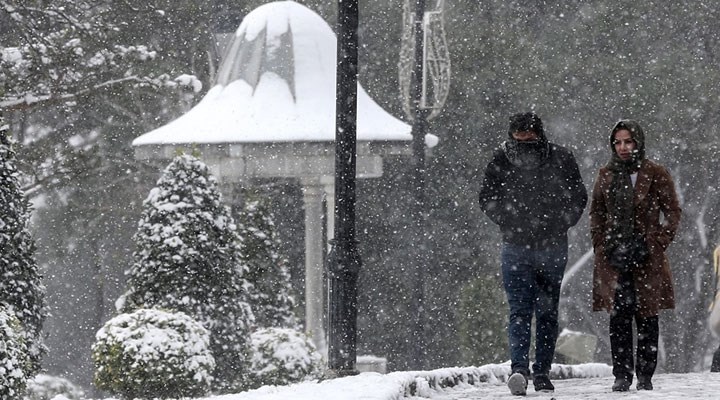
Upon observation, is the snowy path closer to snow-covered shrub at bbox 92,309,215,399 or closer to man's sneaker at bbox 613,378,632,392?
man's sneaker at bbox 613,378,632,392

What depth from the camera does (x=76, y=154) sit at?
2133cm

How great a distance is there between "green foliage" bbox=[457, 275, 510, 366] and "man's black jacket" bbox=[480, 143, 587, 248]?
14503 mm

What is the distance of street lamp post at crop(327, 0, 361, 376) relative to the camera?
10008 mm

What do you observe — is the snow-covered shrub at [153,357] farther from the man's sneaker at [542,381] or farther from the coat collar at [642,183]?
the coat collar at [642,183]

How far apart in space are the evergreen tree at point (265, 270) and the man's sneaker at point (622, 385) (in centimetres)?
893

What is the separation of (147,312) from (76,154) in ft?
28.2

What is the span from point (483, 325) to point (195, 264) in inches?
402

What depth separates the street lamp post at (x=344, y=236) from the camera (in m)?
10.0

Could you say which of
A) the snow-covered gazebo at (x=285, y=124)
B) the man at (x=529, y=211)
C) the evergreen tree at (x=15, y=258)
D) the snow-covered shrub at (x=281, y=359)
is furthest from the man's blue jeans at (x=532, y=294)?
the snow-covered gazebo at (x=285, y=124)

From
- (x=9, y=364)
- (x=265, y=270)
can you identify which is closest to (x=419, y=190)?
(x=265, y=270)

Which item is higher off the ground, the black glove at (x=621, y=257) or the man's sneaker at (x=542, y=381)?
the black glove at (x=621, y=257)

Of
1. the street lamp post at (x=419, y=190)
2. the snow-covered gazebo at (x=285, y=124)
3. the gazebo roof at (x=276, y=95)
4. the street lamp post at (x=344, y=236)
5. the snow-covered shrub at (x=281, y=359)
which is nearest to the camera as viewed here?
the street lamp post at (x=344, y=236)

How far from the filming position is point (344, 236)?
1012cm

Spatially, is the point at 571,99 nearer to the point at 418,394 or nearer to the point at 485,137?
the point at 485,137
